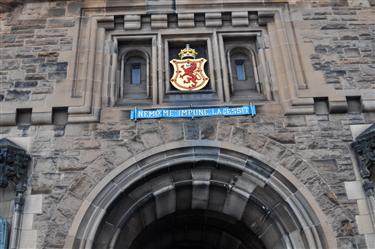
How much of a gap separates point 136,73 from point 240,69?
1976 mm

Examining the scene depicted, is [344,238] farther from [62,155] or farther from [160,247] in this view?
[62,155]

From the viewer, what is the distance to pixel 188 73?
8102 mm

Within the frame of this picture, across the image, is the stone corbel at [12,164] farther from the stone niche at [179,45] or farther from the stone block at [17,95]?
the stone block at [17,95]

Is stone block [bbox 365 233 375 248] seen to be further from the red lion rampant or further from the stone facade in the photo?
the red lion rampant

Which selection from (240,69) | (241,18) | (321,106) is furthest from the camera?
(241,18)

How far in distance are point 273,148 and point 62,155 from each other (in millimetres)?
3432

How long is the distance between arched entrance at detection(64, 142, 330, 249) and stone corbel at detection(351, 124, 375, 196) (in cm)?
100

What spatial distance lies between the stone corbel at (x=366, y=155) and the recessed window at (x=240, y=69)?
2353mm

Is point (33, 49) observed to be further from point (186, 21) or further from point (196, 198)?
point (196, 198)

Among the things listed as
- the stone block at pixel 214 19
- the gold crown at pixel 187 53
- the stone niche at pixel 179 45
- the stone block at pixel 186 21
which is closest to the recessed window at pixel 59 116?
the stone niche at pixel 179 45

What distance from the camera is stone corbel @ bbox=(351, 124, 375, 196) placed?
6.83 meters

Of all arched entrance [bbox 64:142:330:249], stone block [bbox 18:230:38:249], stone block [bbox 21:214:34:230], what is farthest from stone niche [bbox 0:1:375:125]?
stone block [bbox 18:230:38:249]

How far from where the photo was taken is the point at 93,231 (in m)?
6.56

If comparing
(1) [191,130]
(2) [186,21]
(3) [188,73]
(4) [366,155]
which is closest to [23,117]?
(1) [191,130]
